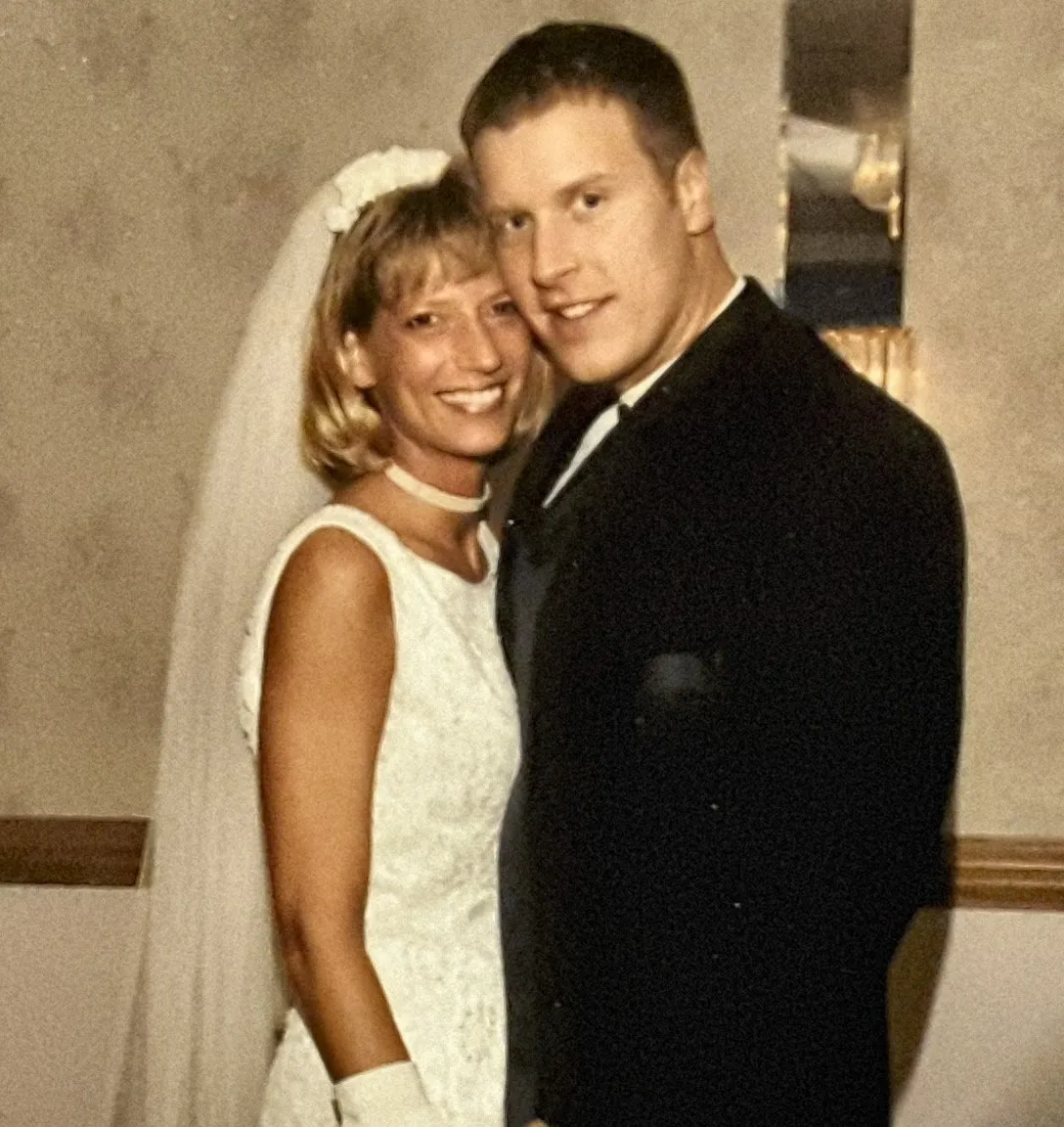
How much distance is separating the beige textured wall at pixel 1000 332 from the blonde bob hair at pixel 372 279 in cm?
70

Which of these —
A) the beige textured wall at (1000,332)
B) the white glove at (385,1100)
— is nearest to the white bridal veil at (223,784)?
the white glove at (385,1100)

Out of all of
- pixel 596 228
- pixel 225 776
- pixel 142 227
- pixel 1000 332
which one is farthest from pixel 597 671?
pixel 142 227

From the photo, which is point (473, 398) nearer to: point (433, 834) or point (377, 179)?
point (377, 179)

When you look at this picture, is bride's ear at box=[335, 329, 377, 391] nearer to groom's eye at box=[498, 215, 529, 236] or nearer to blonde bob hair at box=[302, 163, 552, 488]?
blonde bob hair at box=[302, 163, 552, 488]

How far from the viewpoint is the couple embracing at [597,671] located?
1.16 meters

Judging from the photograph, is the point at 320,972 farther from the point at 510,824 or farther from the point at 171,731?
the point at 171,731

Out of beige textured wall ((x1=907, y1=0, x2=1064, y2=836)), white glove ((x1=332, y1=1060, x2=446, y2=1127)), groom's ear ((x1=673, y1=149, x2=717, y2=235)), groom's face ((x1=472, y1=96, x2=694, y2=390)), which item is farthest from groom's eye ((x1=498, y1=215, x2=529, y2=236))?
beige textured wall ((x1=907, y1=0, x2=1064, y2=836))

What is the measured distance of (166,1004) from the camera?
4.88ft

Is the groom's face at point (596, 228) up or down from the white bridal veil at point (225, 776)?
up

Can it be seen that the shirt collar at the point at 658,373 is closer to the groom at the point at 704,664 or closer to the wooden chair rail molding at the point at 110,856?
the groom at the point at 704,664

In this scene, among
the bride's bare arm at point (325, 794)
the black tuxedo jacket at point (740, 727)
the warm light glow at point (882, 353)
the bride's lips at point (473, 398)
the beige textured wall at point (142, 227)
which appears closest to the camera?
the black tuxedo jacket at point (740, 727)

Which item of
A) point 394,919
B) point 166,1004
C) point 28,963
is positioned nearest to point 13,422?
point 28,963

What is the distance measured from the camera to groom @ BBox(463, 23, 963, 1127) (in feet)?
3.78

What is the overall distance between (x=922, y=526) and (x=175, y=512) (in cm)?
113
